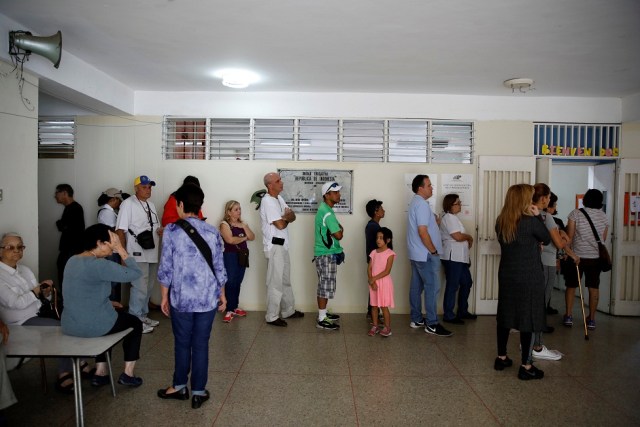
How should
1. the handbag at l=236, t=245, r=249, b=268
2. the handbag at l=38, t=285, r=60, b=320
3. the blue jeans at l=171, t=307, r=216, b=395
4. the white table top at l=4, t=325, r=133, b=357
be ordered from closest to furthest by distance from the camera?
the white table top at l=4, t=325, r=133, b=357, the blue jeans at l=171, t=307, r=216, b=395, the handbag at l=38, t=285, r=60, b=320, the handbag at l=236, t=245, r=249, b=268

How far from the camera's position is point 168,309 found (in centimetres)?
313

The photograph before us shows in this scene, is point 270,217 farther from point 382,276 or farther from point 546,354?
point 546,354

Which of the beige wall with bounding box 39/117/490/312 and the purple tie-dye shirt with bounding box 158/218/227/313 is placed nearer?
the purple tie-dye shirt with bounding box 158/218/227/313

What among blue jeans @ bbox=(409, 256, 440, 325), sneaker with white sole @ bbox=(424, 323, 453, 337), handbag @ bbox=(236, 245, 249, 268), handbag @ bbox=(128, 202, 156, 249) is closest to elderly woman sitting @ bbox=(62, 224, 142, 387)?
handbag @ bbox=(128, 202, 156, 249)

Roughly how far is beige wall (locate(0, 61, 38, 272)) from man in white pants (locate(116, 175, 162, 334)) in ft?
3.15

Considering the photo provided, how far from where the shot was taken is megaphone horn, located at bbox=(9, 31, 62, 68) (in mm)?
3703

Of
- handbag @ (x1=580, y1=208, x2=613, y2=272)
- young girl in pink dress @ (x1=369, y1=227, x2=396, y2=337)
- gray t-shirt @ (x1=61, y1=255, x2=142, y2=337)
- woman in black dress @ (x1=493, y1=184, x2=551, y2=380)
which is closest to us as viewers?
gray t-shirt @ (x1=61, y1=255, x2=142, y2=337)

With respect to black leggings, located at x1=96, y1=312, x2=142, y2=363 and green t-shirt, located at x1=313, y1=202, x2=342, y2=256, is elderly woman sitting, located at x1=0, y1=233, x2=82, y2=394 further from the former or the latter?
green t-shirt, located at x1=313, y1=202, x2=342, y2=256

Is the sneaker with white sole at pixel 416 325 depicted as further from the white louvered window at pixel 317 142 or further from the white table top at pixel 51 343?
the white table top at pixel 51 343

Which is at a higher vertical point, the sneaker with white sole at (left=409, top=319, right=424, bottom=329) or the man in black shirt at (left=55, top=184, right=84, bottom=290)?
the man in black shirt at (left=55, top=184, right=84, bottom=290)

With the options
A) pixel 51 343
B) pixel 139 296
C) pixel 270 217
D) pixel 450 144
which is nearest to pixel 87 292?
pixel 51 343

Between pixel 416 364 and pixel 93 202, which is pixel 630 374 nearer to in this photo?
pixel 416 364

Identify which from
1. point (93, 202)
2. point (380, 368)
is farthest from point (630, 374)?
point (93, 202)

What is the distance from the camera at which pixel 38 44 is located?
12.3ft
